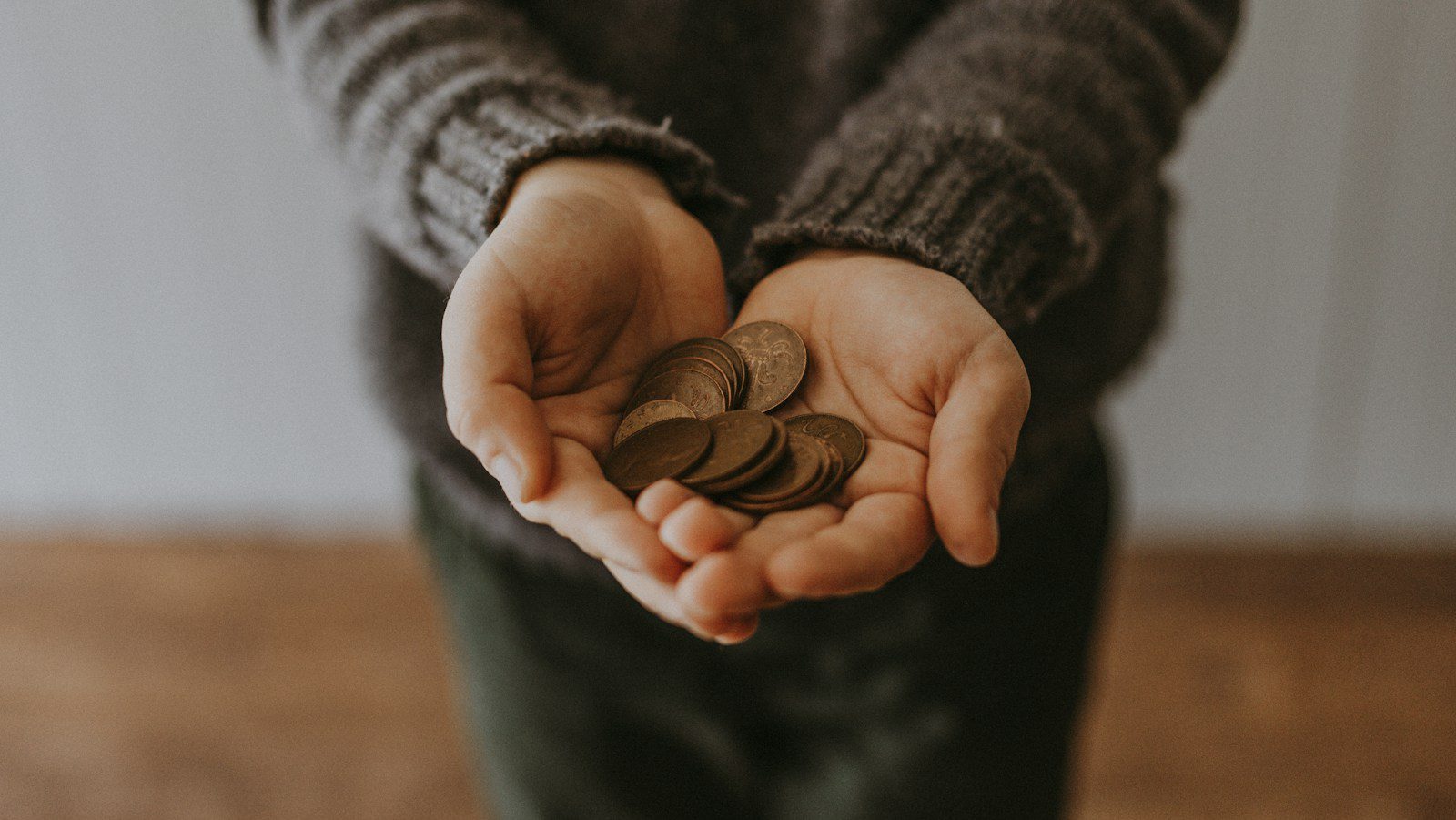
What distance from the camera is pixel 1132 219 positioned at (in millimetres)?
807

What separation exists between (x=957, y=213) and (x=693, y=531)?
0.30m

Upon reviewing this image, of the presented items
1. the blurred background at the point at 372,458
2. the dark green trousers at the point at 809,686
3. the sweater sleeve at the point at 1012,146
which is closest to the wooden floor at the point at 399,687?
the blurred background at the point at 372,458

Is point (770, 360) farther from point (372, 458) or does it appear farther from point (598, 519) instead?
point (372, 458)

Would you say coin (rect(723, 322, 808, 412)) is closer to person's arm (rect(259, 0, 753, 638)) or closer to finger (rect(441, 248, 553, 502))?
person's arm (rect(259, 0, 753, 638))

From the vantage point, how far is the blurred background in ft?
5.44

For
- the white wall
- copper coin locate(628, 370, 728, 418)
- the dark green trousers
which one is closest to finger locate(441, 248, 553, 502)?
copper coin locate(628, 370, 728, 418)

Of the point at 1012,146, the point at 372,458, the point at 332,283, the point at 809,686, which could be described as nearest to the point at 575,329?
the point at 1012,146

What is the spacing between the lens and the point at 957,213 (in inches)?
25.8

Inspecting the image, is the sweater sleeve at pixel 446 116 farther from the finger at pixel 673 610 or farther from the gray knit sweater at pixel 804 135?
the finger at pixel 673 610

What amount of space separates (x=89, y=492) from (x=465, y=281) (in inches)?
81.3

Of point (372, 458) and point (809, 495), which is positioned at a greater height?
point (809, 495)

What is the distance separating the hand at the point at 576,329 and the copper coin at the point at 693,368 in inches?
0.5

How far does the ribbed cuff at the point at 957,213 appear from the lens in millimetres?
642

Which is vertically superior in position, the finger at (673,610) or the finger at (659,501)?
the finger at (659,501)
